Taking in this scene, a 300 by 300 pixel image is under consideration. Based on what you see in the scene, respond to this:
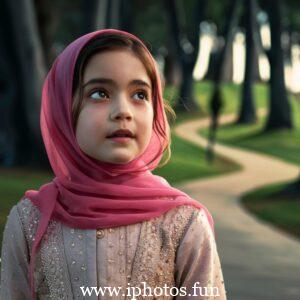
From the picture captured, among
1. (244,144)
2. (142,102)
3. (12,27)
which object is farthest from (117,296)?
(244,144)

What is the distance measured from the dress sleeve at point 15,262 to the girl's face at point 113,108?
11.5 inches

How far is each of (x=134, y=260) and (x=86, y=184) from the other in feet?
0.75

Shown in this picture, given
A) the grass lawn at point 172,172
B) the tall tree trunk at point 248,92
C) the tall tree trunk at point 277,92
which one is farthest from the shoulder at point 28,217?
the tall tree trunk at point 248,92

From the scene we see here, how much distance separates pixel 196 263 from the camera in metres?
2.33

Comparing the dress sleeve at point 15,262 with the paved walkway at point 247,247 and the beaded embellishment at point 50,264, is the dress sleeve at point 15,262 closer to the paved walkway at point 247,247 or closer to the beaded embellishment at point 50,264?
the beaded embellishment at point 50,264

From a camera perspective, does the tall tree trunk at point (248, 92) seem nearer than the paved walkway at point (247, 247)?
No

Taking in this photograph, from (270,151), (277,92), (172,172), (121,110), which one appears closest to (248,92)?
(277,92)

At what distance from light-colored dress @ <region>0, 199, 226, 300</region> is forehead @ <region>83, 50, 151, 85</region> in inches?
14.8

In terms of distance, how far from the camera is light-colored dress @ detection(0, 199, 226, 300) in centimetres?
229

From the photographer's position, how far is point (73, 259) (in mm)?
2309

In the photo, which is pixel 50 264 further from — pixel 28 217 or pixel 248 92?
pixel 248 92

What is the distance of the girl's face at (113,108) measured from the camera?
2.26 metres

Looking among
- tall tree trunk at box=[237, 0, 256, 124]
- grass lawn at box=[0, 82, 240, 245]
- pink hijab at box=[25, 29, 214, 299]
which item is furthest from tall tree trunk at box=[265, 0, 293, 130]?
pink hijab at box=[25, 29, 214, 299]

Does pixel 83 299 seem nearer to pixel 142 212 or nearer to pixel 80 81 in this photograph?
pixel 142 212
